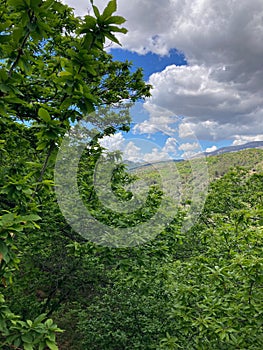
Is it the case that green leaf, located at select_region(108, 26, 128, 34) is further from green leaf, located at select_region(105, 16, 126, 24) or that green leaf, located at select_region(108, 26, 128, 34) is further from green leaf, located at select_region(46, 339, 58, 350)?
green leaf, located at select_region(46, 339, 58, 350)

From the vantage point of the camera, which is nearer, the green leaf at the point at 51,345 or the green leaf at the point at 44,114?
the green leaf at the point at 44,114

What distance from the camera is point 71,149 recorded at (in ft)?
17.9

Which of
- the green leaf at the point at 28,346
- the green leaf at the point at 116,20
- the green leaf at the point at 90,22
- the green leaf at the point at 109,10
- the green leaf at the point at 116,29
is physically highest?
the green leaf at the point at 109,10

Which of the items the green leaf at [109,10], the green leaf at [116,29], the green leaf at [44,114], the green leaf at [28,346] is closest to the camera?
the green leaf at [109,10]

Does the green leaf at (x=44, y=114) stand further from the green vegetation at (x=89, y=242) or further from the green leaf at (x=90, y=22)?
the green leaf at (x=90, y=22)

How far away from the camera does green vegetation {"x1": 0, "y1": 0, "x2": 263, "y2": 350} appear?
1.95 metres

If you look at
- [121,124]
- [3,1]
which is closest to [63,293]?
[121,124]

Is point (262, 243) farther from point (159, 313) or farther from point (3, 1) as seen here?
point (3, 1)

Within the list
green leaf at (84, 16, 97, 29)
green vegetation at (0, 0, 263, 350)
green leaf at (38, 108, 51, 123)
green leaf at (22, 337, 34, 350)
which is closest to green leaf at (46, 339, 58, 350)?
green vegetation at (0, 0, 263, 350)

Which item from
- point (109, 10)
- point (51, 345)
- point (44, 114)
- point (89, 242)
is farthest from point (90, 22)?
point (89, 242)

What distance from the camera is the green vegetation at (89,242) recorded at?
1950mm

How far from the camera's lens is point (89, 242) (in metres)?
4.34

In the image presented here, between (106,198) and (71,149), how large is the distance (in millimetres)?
1191

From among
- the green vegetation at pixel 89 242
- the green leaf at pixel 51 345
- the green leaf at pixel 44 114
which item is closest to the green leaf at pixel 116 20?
the green vegetation at pixel 89 242
